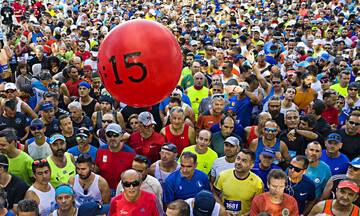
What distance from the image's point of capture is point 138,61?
3.03 m

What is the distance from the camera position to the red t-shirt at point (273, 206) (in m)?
4.13

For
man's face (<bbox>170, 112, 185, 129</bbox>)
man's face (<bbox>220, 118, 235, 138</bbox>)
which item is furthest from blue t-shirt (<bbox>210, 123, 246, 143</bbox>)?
man's face (<bbox>170, 112, 185, 129</bbox>)

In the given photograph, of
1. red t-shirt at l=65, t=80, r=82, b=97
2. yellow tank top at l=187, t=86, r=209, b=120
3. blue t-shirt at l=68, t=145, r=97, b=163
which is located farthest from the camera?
red t-shirt at l=65, t=80, r=82, b=97

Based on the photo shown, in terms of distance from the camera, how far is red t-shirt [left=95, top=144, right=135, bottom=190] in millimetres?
5055

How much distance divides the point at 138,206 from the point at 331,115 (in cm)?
425

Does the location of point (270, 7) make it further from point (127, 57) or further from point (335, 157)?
point (127, 57)

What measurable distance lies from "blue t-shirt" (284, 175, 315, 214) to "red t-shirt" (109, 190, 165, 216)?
168 cm

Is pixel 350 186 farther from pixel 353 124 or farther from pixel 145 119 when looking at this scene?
pixel 145 119

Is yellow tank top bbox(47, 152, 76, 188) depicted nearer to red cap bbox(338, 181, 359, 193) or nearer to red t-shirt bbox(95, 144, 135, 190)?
red t-shirt bbox(95, 144, 135, 190)

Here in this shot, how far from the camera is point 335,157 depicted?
5.25 meters

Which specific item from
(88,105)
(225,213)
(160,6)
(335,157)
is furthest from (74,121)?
(160,6)

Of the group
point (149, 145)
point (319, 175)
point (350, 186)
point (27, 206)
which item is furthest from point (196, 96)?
point (27, 206)

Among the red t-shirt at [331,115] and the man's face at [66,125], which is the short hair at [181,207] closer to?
the man's face at [66,125]

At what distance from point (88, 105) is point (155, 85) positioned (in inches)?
150
